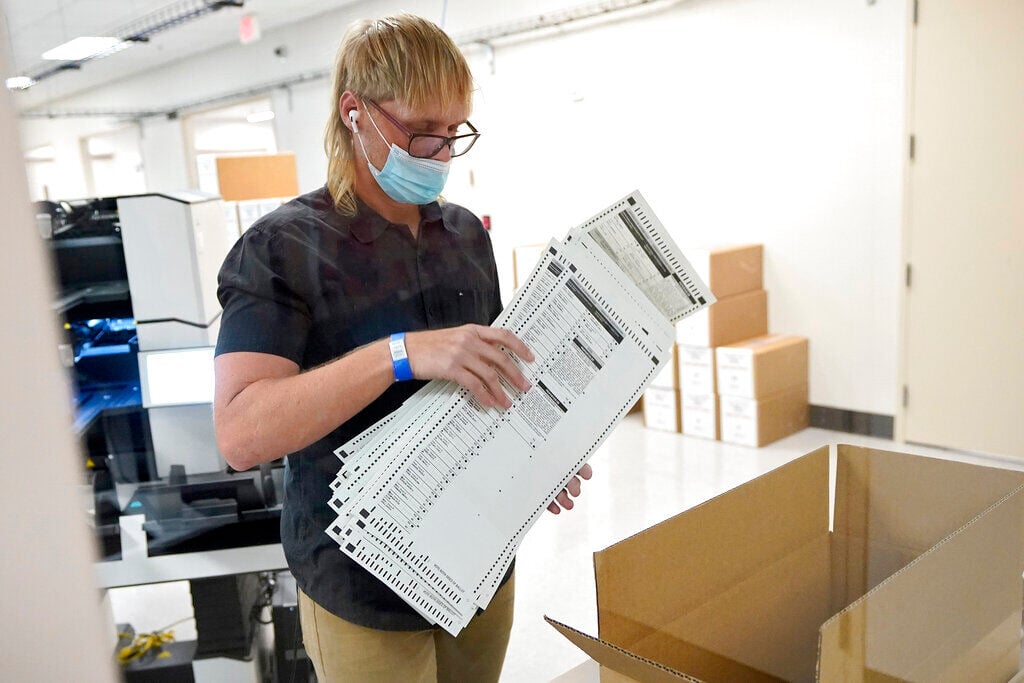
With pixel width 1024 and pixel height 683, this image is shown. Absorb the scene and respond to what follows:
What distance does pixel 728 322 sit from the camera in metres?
3.47

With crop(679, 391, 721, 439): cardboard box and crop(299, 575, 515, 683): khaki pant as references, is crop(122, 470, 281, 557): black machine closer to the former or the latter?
crop(299, 575, 515, 683): khaki pant

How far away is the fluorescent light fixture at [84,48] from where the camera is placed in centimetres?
64

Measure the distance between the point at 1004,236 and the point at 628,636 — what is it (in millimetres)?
2595

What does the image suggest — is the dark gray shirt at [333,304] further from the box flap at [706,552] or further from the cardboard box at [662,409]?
the cardboard box at [662,409]

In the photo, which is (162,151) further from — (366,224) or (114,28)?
(366,224)

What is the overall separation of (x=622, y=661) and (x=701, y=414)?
2.90 metres

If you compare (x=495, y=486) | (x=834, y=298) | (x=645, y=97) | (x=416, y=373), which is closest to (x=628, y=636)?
(x=495, y=486)

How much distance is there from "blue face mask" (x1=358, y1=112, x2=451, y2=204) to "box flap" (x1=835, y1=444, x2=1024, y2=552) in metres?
0.58

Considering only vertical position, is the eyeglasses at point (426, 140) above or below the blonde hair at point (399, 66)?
below

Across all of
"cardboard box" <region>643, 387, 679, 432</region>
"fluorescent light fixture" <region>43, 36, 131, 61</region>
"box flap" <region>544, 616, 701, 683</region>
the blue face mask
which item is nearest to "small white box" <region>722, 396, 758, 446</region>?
"cardboard box" <region>643, 387, 679, 432</region>

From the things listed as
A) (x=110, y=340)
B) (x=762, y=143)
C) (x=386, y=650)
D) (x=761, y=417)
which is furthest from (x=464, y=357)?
(x=762, y=143)

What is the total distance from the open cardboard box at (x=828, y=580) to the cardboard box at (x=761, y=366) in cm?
235

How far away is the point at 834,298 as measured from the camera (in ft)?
11.0

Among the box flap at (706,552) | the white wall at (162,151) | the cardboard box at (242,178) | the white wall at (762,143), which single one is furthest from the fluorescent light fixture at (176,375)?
the cardboard box at (242,178)
